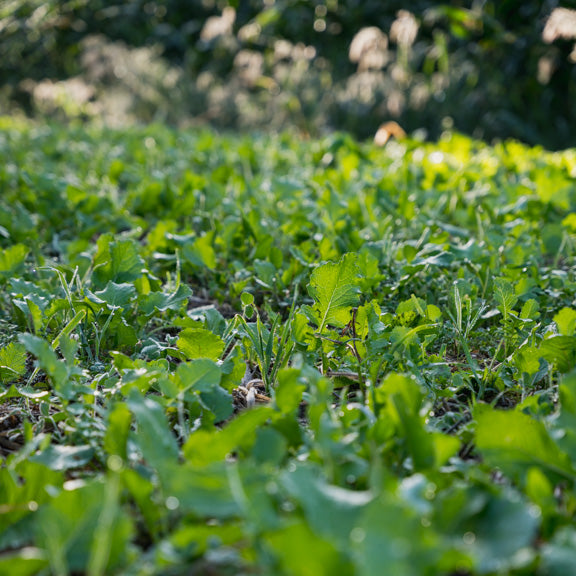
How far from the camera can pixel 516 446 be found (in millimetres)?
951

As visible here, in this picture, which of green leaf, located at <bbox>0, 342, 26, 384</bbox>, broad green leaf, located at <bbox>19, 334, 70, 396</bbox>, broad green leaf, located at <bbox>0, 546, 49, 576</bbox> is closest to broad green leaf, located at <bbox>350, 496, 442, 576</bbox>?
broad green leaf, located at <bbox>0, 546, 49, 576</bbox>

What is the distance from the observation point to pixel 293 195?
112 inches

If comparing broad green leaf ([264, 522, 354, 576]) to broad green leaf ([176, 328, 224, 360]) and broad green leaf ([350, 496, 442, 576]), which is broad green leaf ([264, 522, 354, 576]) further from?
broad green leaf ([176, 328, 224, 360])

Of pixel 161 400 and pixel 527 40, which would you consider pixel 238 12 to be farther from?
pixel 161 400

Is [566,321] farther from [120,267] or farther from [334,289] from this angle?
[120,267]

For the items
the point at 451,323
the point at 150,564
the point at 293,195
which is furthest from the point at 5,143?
the point at 150,564

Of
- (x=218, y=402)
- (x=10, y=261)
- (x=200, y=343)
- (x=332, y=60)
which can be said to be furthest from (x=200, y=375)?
(x=332, y=60)

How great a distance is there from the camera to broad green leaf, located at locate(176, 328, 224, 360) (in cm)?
134

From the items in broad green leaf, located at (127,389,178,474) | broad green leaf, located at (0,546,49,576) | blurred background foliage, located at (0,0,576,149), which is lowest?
blurred background foliage, located at (0,0,576,149)

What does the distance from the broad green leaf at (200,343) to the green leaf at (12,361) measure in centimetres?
33

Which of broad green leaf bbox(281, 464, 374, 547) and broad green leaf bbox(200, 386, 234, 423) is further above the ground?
broad green leaf bbox(281, 464, 374, 547)

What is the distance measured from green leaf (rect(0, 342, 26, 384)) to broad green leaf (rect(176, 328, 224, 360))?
33cm

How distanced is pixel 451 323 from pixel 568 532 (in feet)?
3.14

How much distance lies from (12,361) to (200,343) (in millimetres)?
391
